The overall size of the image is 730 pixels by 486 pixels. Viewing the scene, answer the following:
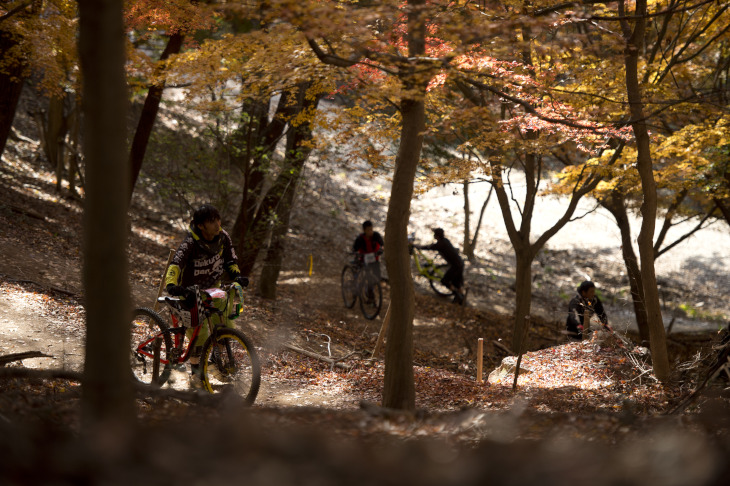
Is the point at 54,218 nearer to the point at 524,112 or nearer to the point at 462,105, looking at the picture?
the point at 462,105

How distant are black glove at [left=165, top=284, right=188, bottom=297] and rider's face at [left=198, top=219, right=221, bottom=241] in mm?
620

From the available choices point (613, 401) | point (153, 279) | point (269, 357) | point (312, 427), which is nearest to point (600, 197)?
point (613, 401)

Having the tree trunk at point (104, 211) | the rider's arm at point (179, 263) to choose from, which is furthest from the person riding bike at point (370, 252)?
the tree trunk at point (104, 211)

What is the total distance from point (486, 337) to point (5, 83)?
1125cm

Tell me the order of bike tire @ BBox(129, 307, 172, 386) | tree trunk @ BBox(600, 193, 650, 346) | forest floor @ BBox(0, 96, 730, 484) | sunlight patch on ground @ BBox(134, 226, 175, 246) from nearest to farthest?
1. forest floor @ BBox(0, 96, 730, 484)
2. bike tire @ BBox(129, 307, 172, 386)
3. tree trunk @ BBox(600, 193, 650, 346)
4. sunlight patch on ground @ BBox(134, 226, 175, 246)

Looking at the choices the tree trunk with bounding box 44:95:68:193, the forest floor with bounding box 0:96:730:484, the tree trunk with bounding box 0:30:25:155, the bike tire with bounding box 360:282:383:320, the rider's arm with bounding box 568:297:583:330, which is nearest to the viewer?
the forest floor with bounding box 0:96:730:484

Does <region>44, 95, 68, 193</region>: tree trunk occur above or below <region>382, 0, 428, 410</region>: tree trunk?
above

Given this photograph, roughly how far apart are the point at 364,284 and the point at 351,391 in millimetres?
5567

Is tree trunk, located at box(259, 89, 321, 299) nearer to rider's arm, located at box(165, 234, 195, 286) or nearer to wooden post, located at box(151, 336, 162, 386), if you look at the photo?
rider's arm, located at box(165, 234, 195, 286)

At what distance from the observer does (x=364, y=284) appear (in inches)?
519

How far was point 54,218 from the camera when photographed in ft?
46.8

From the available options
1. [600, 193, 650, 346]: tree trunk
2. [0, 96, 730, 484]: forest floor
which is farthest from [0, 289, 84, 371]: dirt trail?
[600, 193, 650, 346]: tree trunk

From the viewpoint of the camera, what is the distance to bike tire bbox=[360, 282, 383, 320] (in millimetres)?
13141

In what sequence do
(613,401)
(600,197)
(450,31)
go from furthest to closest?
(600,197)
(613,401)
(450,31)
